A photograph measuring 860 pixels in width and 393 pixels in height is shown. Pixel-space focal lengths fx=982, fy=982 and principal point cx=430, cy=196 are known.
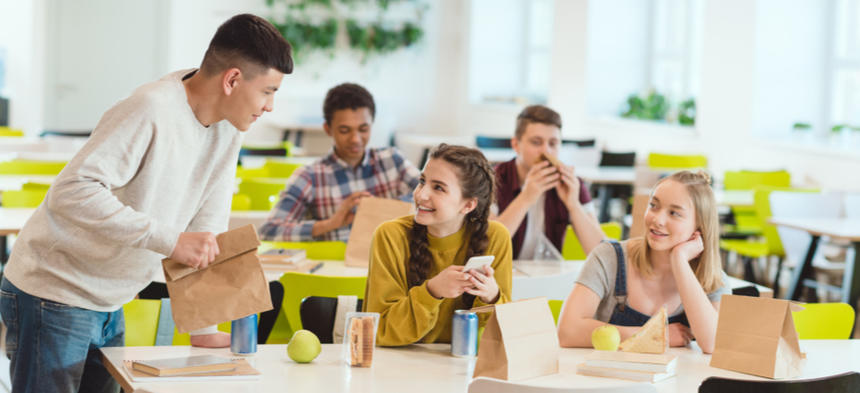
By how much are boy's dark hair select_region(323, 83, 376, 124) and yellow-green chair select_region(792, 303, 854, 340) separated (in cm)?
198

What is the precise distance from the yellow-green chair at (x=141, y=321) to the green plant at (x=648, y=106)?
8.04 m

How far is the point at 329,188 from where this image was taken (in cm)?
407

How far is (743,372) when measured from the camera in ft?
7.30

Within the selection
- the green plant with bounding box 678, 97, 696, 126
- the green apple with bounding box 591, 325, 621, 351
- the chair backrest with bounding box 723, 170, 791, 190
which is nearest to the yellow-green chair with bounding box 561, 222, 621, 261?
the green apple with bounding box 591, 325, 621, 351

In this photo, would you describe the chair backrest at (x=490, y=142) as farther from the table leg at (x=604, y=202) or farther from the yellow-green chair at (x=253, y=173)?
the yellow-green chair at (x=253, y=173)

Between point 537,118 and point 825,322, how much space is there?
149 centimetres

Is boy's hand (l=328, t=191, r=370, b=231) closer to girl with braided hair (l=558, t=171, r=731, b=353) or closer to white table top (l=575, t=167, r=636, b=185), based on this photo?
girl with braided hair (l=558, t=171, r=731, b=353)

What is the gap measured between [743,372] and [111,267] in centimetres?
141

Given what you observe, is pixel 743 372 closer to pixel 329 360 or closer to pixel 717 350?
pixel 717 350

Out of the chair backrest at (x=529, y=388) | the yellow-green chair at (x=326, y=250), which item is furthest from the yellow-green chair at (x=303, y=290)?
the chair backrest at (x=529, y=388)

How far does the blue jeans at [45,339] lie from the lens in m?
2.06

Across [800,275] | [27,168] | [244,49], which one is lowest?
[800,275]

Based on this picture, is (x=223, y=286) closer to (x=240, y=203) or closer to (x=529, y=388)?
(x=529, y=388)

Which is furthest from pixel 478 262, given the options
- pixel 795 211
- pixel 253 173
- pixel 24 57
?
pixel 24 57
